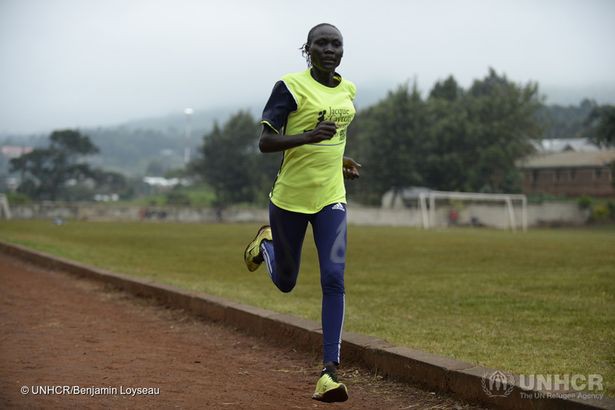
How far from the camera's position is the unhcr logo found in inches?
170

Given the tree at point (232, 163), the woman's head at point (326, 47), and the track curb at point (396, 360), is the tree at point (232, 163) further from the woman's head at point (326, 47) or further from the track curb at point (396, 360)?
the woman's head at point (326, 47)

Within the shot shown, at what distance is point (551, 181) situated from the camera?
7225 cm

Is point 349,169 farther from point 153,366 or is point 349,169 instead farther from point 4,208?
point 4,208

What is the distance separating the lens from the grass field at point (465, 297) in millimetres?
5809

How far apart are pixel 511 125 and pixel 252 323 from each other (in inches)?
2342

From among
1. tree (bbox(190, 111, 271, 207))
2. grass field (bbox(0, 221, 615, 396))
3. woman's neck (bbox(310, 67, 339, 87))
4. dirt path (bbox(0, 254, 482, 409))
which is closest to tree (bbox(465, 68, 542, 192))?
tree (bbox(190, 111, 271, 207))

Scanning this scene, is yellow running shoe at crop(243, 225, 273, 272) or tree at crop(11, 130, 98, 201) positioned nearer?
yellow running shoe at crop(243, 225, 273, 272)

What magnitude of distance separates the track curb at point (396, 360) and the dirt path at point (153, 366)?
0.11 m

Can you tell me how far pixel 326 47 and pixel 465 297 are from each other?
547cm

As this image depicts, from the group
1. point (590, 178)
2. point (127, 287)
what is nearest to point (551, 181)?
point (590, 178)

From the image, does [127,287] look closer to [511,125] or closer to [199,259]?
[199,259]

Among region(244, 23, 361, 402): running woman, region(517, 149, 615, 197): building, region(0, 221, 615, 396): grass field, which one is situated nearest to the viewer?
region(244, 23, 361, 402): running woman

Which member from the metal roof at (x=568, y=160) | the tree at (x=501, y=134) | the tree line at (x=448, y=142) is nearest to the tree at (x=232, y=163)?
the tree line at (x=448, y=142)

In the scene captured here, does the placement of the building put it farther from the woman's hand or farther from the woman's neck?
the woman's neck
